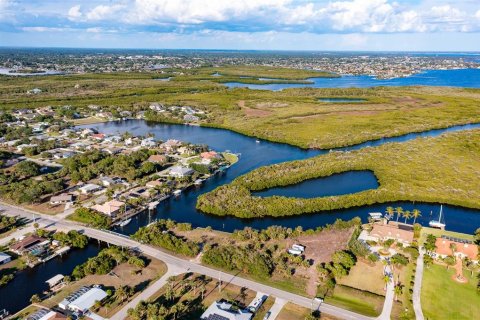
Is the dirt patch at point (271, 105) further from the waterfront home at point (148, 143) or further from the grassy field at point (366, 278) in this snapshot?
the grassy field at point (366, 278)

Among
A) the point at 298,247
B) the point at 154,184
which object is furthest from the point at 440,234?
the point at 154,184

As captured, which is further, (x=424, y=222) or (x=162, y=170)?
(x=162, y=170)

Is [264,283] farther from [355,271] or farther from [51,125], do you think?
[51,125]

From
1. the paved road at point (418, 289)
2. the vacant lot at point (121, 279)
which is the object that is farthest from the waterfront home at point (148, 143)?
the paved road at point (418, 289)

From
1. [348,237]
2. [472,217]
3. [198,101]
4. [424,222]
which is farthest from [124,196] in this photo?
[198,101]

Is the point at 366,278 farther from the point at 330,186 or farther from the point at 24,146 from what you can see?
the point at 24,146

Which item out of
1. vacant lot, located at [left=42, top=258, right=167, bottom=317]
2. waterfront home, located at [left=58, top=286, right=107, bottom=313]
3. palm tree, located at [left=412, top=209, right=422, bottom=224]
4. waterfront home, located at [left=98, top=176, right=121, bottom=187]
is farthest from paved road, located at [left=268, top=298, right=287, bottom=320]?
waterfront home, located at [left=98, top=176, right=121, bottom=187]
